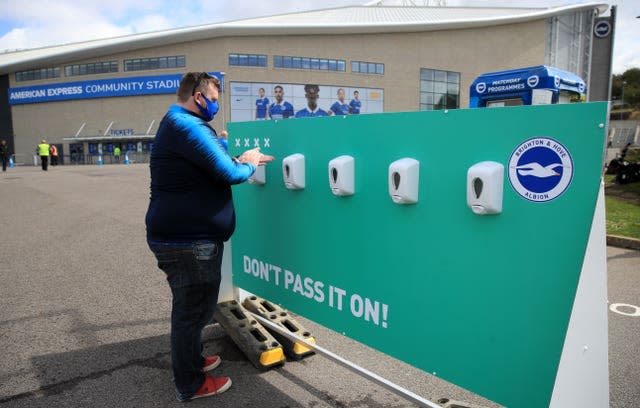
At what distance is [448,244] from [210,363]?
1903 millimetres

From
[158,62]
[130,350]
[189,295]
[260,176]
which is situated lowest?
[130,350]

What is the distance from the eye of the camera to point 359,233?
2.47 m

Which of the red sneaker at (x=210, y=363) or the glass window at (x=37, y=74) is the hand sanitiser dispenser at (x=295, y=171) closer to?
the red sneaker at (x=210, y=363)

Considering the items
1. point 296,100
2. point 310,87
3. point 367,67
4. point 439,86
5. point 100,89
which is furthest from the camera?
point 439,86

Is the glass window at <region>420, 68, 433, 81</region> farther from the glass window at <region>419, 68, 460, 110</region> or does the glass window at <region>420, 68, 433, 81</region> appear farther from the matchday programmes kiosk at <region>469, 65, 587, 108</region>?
the matchday programmes kiosk at <region>469, 65, 587, 108</region>

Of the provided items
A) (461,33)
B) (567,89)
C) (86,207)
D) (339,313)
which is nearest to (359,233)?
(339,313)

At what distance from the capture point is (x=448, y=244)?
6.64 feet

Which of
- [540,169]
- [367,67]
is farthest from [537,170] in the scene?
[367,67]

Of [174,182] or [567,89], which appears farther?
[567,89]

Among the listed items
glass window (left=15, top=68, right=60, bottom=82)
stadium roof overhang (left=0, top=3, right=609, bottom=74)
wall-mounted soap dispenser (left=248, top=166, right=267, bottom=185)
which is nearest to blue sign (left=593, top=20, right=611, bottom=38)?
wall-mounted soap dispenser (left=248, top=166, right=267, bottom=185)

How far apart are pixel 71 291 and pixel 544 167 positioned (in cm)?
452

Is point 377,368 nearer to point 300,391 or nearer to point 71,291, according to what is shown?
point 300,391

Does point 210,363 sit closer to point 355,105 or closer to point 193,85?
point 193,85

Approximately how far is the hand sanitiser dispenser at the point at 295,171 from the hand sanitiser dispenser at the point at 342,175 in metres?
0.34
